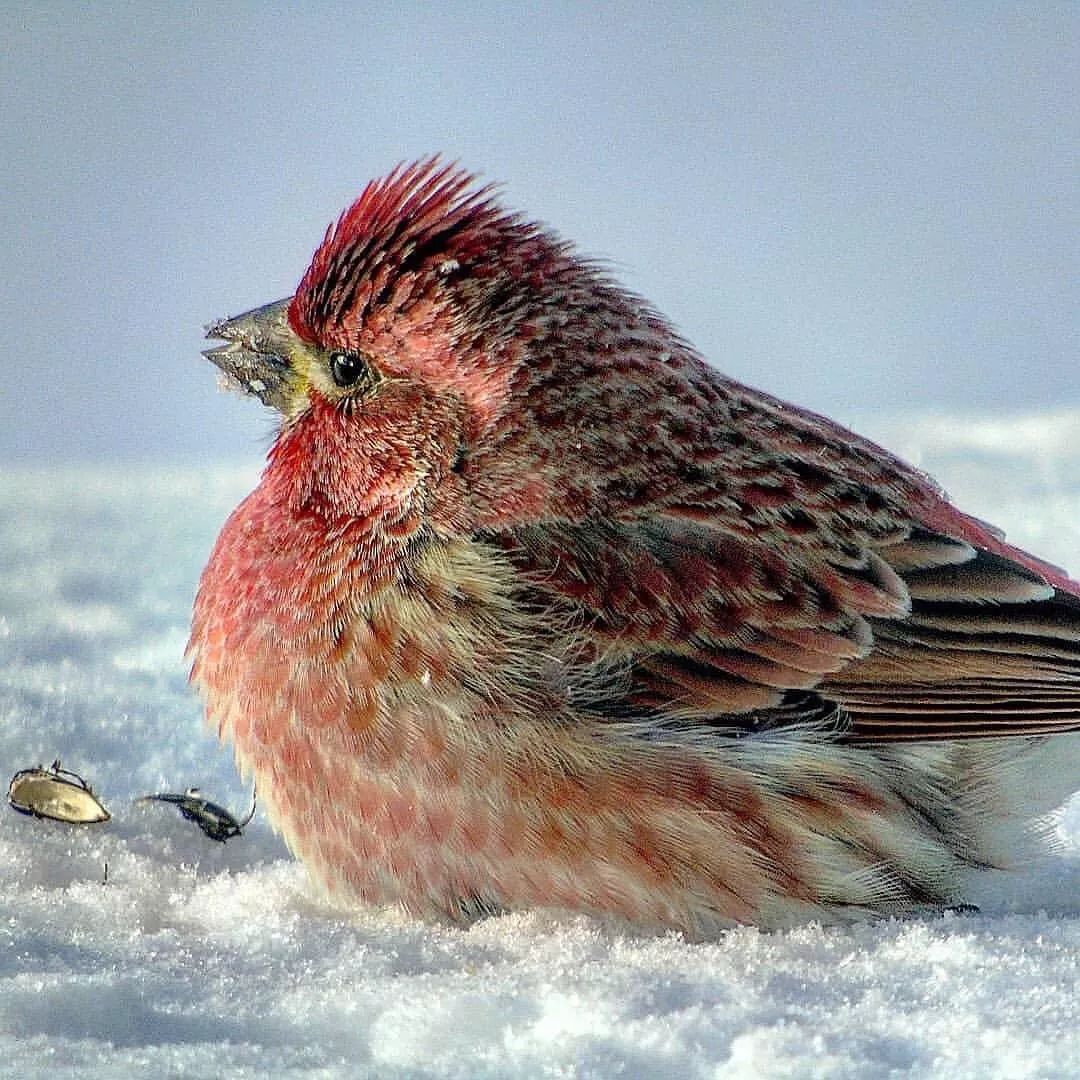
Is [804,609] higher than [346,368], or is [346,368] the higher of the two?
[346,368]

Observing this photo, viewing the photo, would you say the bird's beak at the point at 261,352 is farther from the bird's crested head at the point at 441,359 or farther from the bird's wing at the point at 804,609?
the bird's wing at the point at 804,609

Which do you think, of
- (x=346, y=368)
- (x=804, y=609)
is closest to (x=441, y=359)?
(x=346, y=368)

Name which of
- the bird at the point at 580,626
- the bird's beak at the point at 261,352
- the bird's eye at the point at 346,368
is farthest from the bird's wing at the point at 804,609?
the bird's beak at the point at 261,352

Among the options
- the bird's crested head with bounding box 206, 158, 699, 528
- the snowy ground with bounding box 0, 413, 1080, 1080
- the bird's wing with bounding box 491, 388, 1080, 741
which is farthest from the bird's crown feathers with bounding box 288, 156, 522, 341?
the snowy ground with bounding box 0, 413, 1080, 1080

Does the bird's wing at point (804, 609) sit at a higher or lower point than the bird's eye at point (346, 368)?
lower

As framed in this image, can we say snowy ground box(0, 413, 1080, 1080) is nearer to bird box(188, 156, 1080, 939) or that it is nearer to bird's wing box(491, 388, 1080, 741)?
bird box(188, 156, 1080, 939)

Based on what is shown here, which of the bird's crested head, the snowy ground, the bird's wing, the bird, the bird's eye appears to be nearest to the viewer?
the snowy ground

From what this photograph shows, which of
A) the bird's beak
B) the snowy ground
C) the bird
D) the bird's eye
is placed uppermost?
the bird's beak

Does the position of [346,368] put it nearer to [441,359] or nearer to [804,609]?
[441,359]
